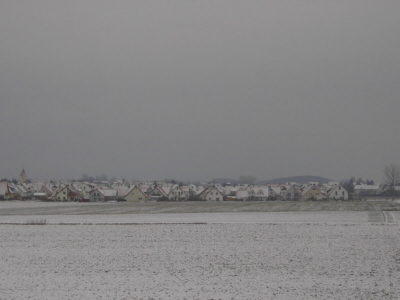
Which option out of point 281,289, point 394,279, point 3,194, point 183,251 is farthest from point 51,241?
point 3,194

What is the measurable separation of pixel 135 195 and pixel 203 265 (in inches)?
5037

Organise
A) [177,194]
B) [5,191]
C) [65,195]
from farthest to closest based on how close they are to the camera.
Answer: [177,194] → [65,195] → [5,191]

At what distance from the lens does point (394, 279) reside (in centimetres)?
1759

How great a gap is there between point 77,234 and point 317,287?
73.3 ft

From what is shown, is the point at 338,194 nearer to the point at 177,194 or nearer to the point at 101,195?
the point at 177,194

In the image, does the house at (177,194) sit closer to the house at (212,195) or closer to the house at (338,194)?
the house at (212,195)

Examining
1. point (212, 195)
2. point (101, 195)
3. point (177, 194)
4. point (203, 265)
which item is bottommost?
point (212, 195)

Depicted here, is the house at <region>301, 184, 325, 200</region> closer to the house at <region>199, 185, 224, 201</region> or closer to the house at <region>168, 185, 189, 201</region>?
the house at <region>199, 185, 224, 201</region>

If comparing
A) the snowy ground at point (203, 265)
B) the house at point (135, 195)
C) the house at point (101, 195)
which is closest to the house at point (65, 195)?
the house at point (101, 195)

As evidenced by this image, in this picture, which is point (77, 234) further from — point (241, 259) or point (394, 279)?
point (394, 279)

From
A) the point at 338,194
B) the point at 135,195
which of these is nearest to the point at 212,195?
the point at 135,195

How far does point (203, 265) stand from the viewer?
2112 centimetres

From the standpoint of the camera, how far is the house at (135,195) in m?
146

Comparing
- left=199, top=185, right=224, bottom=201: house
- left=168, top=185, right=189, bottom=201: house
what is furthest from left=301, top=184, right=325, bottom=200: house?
left=168, top=185, right=189, bottom=201: house
